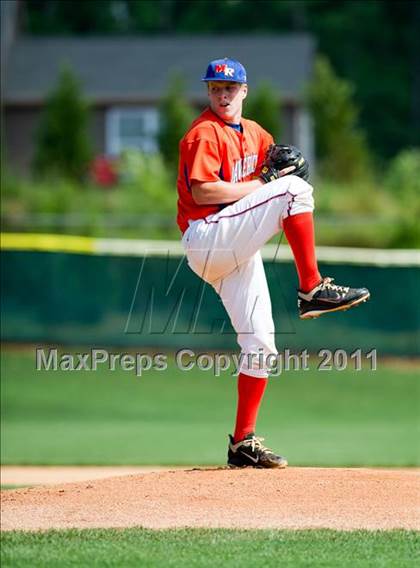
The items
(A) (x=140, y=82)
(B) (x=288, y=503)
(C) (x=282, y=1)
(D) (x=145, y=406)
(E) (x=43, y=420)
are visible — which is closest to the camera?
(B) (x=288, y=503)

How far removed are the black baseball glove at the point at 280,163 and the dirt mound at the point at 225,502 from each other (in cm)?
138

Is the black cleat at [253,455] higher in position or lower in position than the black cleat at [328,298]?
lower

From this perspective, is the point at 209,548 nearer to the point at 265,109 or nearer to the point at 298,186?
the point at 298,186

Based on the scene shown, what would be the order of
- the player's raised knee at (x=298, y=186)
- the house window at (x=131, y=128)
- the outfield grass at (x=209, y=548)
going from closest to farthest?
the outfield grass at (x=209, y=548) < the player's raised knee at (x=298, y=186) < the house window at (x=131, y=128)

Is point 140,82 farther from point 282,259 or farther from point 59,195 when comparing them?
point 282,259

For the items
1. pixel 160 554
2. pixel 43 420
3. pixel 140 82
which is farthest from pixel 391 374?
pixel 140 82

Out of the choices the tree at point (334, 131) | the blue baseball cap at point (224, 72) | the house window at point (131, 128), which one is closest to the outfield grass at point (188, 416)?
the blue baseball cap at point (224, 72)

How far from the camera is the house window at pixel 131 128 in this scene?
95.1 ft

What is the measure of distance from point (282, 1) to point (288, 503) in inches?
1352

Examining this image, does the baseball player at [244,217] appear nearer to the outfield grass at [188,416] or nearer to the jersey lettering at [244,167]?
the jersey lettering at [244,167]

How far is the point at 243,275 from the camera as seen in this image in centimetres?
540

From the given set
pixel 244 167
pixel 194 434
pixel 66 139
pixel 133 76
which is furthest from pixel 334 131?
pixel 244 167

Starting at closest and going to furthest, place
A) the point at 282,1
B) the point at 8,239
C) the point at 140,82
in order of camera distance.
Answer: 1. the point at 8,239
2. the point at 140,82
3. the point at 282,1

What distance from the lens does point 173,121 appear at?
2616cm
